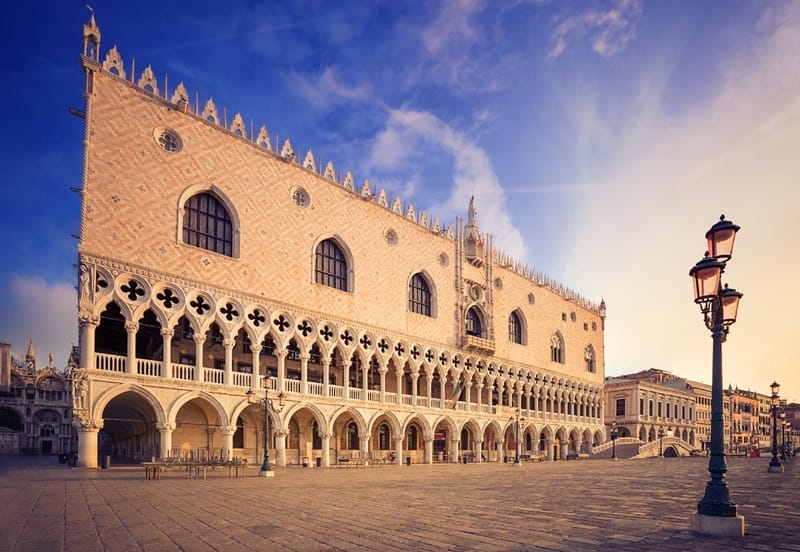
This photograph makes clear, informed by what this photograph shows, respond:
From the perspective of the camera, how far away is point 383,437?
3644 cm

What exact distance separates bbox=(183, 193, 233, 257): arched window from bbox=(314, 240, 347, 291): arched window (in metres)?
5.35

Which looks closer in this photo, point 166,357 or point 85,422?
point 85,422

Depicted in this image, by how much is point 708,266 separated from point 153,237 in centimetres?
2091

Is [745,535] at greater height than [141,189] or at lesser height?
lesser

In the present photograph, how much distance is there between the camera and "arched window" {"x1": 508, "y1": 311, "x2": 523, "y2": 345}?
45719 mm

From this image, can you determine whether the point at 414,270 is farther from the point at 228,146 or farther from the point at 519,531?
the point at 519,531

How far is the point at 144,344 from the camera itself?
3238 centimetres

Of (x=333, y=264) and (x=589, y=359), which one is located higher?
(x=333, y=264)

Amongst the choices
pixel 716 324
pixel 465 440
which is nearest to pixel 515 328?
pixel 465 440

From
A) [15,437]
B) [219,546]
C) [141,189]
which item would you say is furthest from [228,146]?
[15,437]

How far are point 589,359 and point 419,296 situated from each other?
89.2 feet

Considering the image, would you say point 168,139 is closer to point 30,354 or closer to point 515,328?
point 515,328

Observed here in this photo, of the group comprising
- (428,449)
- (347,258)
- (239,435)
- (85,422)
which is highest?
(347,258)

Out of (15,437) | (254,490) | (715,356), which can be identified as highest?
(715,356)
